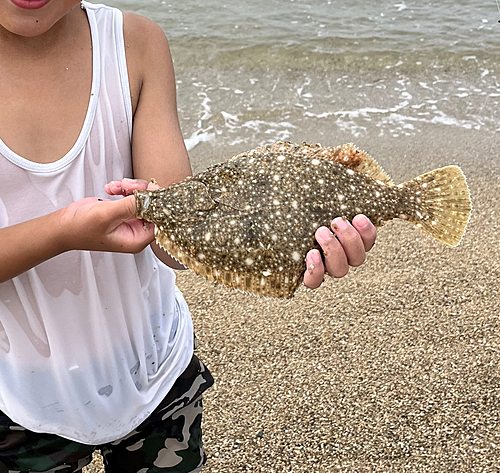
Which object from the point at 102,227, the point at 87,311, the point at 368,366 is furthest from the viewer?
the point at 368,366

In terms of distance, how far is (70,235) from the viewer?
187 centimetres

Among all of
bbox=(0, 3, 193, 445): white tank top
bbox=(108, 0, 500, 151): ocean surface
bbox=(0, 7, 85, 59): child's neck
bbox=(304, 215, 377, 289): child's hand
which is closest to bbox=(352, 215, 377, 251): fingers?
bbox=(304, 215, 377, 289): child's hand

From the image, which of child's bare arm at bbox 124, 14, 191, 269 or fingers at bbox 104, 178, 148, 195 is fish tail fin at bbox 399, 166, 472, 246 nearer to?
child's bare arm at bbox 124, 14, 191, 269

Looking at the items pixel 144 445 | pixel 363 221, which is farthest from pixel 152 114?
pixel 144 445

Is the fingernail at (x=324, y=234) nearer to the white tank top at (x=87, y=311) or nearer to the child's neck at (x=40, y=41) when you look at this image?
the white tank top at (x=87, y=311)

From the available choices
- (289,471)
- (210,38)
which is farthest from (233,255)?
(210,38)

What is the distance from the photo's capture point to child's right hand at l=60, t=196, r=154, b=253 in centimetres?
183

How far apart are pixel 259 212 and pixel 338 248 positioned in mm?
287

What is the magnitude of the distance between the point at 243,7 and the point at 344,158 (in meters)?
10.9

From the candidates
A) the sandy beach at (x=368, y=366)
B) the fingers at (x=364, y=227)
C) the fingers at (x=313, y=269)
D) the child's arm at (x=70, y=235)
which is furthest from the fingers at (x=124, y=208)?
the sandy beach at (x=368, y=366)

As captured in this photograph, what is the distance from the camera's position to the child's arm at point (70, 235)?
184cm

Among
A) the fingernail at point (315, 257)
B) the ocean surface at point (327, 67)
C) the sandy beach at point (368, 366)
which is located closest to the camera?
the fingernail at point (315, 257)

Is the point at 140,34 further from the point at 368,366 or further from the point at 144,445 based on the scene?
the point at 368,366

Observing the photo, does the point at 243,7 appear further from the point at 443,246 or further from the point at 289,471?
the point at 289,471
